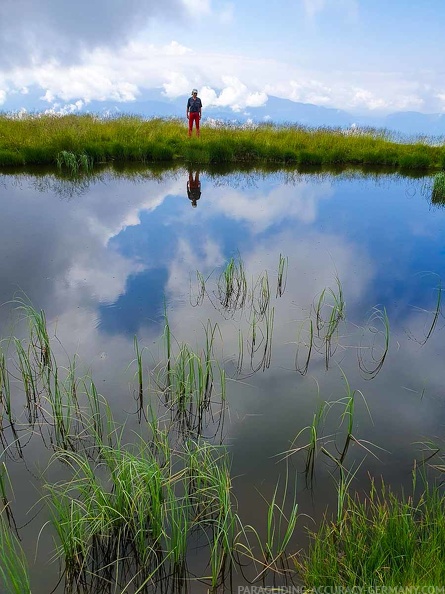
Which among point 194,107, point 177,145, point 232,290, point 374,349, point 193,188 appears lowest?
point 374,349

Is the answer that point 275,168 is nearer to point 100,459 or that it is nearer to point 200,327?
point 200,327

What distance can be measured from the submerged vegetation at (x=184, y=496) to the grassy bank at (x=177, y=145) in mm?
11473

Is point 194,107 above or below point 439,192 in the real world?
above

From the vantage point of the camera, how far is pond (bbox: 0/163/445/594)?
11.5ft

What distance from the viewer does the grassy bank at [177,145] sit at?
14523mm

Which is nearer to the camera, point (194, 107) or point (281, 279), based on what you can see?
point (281, 279)

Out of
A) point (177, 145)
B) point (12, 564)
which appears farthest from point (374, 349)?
point (177, 145)

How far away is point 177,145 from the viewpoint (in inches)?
661

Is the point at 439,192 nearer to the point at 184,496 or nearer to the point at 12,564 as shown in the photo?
the point at 184,496

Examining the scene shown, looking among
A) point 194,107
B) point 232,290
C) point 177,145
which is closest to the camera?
point 232,290

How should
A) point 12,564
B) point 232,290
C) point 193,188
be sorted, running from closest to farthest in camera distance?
point 12,564, point 232,290, point 193,188

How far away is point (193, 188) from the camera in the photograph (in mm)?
13281

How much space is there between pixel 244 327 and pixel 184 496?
3111 mm

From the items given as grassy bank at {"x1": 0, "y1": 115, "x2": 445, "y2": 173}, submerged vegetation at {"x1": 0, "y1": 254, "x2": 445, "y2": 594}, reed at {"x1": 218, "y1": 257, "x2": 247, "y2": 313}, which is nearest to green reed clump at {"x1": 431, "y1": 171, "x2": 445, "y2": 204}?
grassy bank at {"x1": 0, "y1": 115, "x2": 445, "y2": 173}
